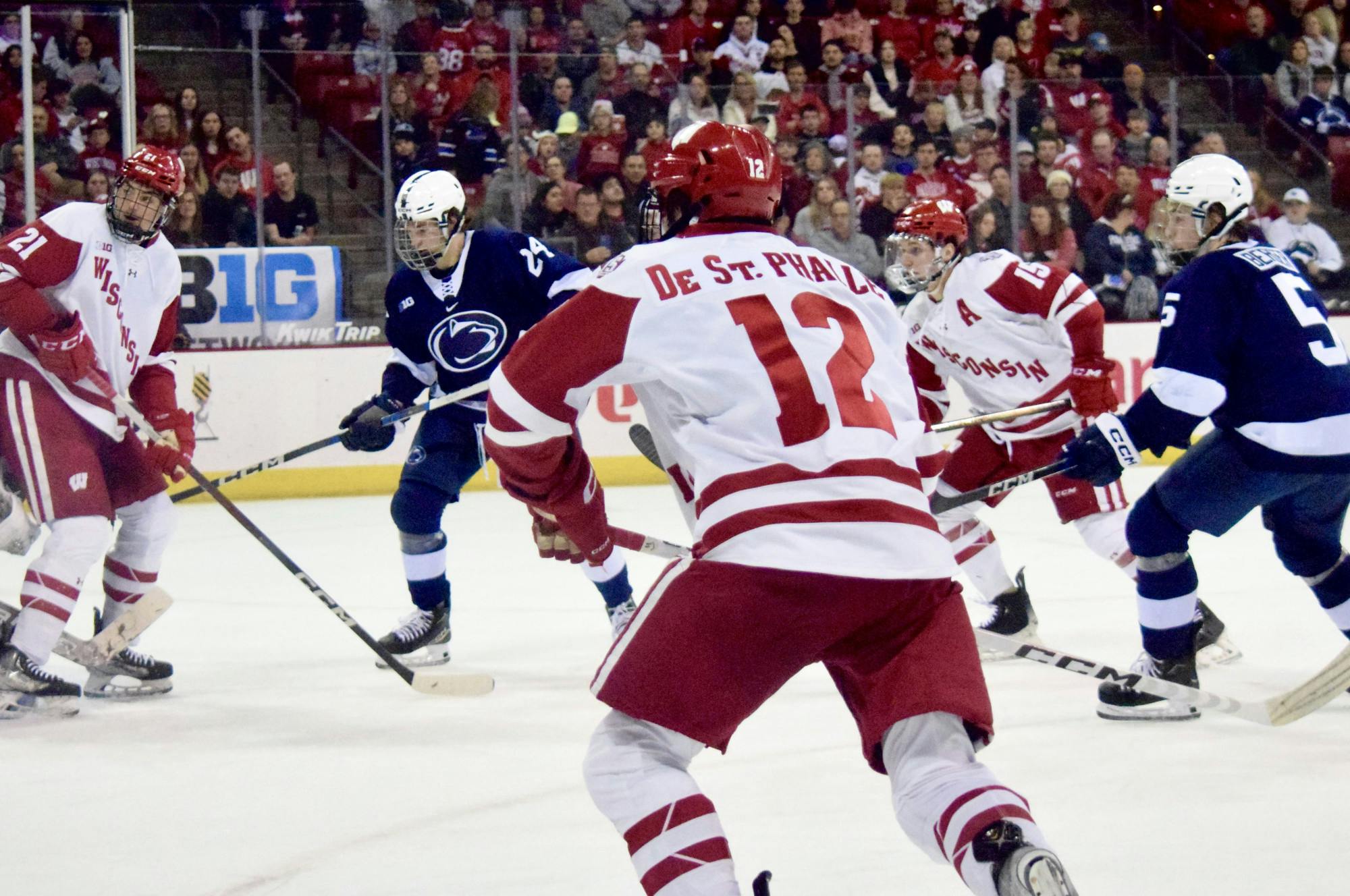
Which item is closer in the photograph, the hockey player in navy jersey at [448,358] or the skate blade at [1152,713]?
the skate blade at [1152,713]

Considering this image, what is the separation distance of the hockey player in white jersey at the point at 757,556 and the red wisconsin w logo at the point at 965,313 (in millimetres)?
2231

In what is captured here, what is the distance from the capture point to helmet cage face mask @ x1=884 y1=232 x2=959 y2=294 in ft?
13.2

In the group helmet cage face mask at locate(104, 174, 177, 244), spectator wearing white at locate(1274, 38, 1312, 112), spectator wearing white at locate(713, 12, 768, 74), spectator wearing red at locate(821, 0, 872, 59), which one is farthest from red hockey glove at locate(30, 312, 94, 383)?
spectator wearing white at locate(1274, 38, 1312, 112)

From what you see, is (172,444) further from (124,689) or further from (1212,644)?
(1212,644)

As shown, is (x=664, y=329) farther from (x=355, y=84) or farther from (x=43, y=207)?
(x=355, y=84)

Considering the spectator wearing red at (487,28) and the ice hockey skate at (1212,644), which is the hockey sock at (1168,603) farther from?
the spectator wearing red at (487,28)

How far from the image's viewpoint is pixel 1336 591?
11.2ft

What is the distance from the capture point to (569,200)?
767cm

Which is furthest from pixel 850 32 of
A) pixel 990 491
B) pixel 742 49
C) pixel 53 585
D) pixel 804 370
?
pixel 804 370

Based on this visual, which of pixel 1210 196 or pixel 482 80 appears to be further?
pixel 482 80

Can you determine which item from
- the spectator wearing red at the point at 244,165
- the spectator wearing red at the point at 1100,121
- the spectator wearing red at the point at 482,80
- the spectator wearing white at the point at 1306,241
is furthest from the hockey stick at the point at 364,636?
the spectator wearing white at the point at 1306,241

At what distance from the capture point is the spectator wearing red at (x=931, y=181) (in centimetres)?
809

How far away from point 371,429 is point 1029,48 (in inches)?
268

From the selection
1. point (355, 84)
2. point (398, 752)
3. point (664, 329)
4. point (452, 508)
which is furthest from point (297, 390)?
point (664, 329)
